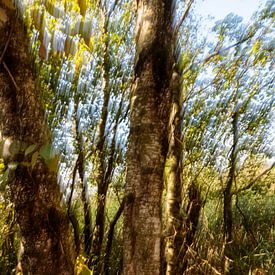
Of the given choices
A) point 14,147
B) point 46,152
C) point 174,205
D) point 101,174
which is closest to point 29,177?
point 14,147

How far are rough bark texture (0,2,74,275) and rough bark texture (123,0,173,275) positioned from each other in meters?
0.32

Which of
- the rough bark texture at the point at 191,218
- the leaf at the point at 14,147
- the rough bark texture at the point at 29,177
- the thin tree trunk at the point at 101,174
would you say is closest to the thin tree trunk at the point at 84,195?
the thin tree trunk at the point at 101,174

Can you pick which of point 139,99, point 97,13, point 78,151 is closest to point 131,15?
point 97,13

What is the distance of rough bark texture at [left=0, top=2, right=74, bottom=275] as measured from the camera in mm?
1429

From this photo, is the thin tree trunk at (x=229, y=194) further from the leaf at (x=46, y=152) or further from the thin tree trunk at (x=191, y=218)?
the leaf at (x=46, y=152)

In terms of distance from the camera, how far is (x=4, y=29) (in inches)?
57.8

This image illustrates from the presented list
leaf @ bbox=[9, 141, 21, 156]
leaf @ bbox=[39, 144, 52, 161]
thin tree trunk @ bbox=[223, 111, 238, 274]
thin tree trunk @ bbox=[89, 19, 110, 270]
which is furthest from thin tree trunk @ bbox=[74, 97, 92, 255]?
leaf @ bbox=[39, 144, 52, 161]

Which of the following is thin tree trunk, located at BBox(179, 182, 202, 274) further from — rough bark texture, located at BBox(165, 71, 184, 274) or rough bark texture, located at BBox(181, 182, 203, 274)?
rough bark texture, located at BBox(165, 71, 184, 274)

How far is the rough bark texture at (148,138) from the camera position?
158 centimetres

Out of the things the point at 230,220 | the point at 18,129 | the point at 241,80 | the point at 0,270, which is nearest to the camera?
the point at 18,129

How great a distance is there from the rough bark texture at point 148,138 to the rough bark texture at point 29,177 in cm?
32

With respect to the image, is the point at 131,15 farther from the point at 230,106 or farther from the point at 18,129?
the point at 18,129

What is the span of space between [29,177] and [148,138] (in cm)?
54

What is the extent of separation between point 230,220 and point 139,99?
5.02 metres
